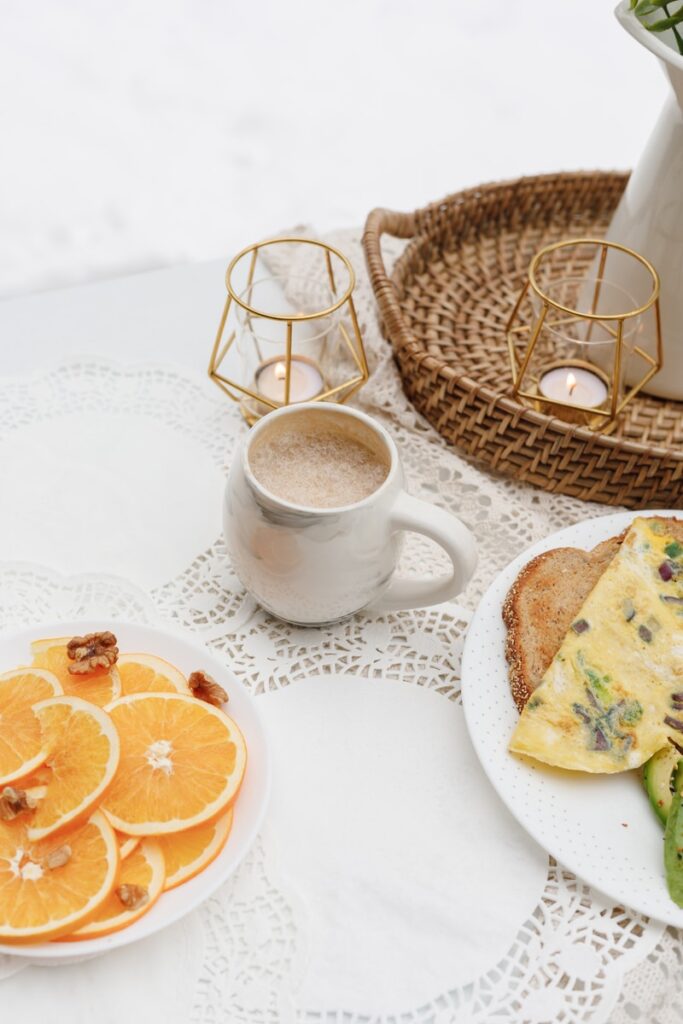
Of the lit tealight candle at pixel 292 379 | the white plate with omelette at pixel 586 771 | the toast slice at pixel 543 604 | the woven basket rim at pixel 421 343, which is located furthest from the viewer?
the lit tealight candle at pixel 292 379

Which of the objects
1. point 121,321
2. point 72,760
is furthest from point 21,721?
point 121,321

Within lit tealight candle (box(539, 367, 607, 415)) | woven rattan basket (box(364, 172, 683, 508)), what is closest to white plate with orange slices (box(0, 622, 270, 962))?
woven rattan basket (box(364, 172, 683, 508))

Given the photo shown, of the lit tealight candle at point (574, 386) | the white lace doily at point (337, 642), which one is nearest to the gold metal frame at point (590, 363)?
the lit tealight candle at point (574, 386)

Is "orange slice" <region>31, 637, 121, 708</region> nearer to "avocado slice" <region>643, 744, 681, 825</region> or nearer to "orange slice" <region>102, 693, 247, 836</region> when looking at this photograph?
"orange slice" <region>102, 693, 247, 836</region>

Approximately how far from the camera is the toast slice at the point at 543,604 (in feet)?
3.46

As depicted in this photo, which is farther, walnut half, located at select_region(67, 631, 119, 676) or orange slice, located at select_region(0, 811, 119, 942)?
walnut half, located at select_region(67, 631, 119, 676)

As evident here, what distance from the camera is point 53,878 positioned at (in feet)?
2.82

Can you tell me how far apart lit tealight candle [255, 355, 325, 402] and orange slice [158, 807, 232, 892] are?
2.01 ft

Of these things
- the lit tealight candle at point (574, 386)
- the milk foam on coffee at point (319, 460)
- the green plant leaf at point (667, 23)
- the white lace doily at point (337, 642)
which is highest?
the green plant leaf at point (667, 23)

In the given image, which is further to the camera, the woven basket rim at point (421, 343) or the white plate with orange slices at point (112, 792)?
the woven basket rim at point (421, 343)

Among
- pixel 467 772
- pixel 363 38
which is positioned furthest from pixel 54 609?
pixel 363 38

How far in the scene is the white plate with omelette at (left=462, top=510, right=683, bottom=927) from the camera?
3.07 feet

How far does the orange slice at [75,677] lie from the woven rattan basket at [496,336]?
57 centimetres

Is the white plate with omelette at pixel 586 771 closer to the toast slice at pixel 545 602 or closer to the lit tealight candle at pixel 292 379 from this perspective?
the toast slice at pixel 545 602
